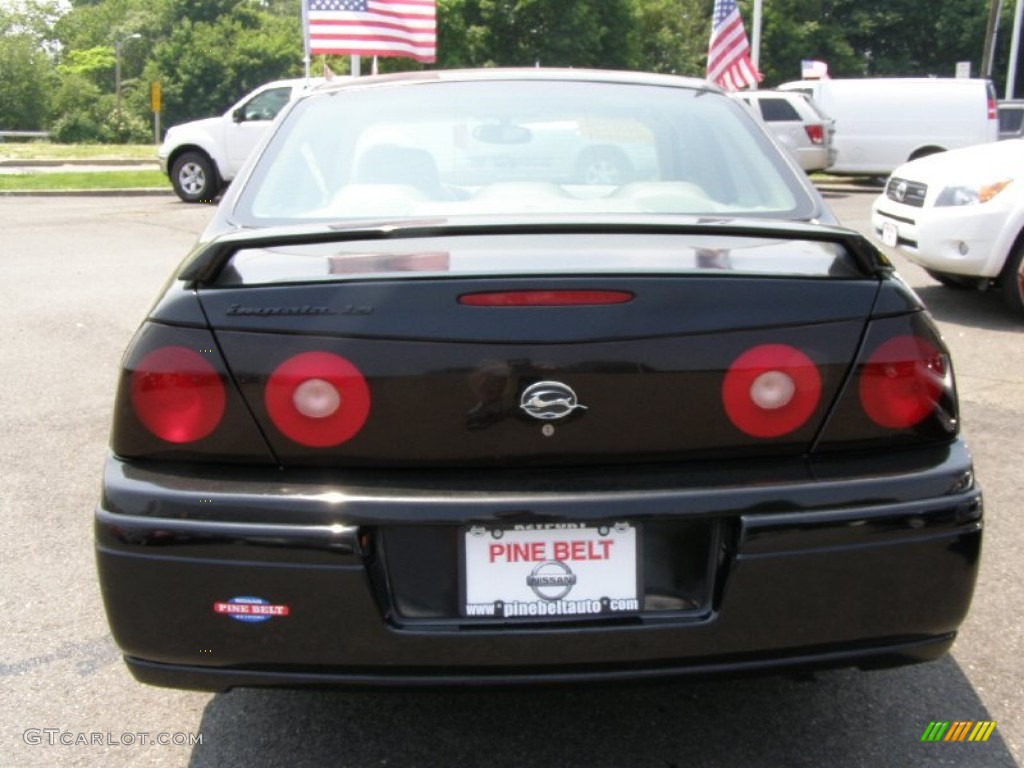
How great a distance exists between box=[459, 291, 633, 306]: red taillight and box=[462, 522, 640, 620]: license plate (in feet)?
1.39

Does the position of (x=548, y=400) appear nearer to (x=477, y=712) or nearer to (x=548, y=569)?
(x=548, y=569)

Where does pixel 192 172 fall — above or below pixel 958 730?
below

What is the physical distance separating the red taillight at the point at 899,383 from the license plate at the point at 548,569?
567 mm

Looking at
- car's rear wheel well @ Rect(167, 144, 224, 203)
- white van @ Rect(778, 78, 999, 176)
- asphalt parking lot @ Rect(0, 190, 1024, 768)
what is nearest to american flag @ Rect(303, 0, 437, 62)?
car's rear wheel well @ Rect(167, 144, 224, 203)

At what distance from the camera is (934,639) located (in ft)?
8.05

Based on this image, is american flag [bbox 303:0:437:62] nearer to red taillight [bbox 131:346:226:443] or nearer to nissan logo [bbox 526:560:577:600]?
red taillight [bbox 131:346:226:443]

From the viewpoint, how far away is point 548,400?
90.9 inches

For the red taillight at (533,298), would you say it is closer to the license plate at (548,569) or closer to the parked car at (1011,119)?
the license plate at (548,569)

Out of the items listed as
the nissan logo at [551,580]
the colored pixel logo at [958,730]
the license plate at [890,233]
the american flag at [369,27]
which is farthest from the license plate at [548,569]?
the american flag at [369,27]

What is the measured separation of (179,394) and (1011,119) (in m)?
25.6

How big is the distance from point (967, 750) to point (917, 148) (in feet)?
67.0

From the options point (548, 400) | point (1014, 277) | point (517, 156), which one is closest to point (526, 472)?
point (548, 400)

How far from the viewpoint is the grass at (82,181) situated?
19281 millimetres

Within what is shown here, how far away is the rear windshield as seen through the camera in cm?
302
